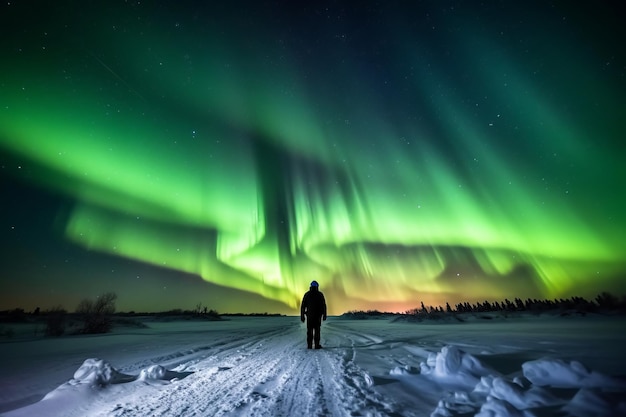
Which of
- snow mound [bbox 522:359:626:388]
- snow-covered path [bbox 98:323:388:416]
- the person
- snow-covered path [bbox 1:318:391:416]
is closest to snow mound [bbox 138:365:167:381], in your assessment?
snow-covered path [bbox 1:318:391:416]

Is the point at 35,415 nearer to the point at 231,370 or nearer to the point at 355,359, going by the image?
the point at 231,370

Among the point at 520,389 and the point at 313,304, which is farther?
the point at 313,304

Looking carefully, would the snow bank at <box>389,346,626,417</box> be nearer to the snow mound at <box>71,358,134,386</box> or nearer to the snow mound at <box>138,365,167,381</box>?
the snow mound at <box>138,365,167,381</box>

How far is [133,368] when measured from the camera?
5.77 metres

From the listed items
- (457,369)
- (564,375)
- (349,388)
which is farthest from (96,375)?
(564,375)

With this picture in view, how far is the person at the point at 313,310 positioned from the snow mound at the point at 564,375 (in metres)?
5.64

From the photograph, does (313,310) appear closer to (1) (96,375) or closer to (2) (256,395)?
(2) (256,395)

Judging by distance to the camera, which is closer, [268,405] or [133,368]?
[268,405]

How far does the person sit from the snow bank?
4.42 meters

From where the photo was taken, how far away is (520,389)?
3094 mm

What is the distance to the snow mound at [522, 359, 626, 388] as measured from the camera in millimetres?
3090

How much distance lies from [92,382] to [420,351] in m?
6.48

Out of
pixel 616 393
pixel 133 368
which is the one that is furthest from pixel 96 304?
pixel 616 393

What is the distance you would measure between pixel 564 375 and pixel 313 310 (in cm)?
620
